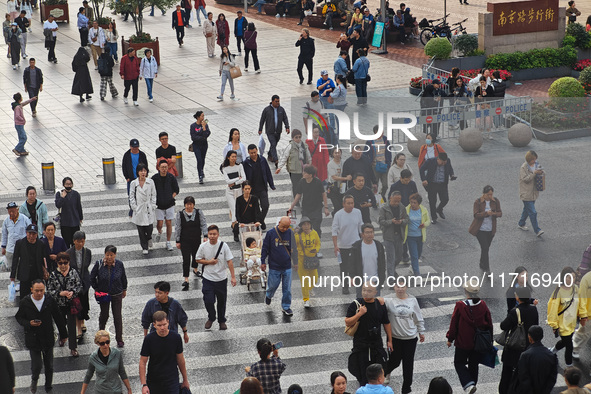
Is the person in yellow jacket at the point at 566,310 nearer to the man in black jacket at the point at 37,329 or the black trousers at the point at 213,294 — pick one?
the black trousers at the point at 213,294

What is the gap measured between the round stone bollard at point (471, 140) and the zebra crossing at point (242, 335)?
1.83 metres

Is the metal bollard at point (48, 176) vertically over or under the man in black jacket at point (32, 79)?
under

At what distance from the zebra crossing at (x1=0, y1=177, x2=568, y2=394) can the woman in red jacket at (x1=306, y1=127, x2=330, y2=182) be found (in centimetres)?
86

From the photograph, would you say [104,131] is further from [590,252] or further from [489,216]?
[590,252]

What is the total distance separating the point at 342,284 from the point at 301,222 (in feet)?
3.67

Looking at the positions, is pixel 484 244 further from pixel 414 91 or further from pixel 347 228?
pixel 414 91

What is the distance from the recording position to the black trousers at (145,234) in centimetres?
1589

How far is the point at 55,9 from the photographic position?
39.9 meters

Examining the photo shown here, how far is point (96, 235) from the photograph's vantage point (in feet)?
55.9

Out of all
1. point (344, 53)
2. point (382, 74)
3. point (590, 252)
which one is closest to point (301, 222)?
point (590, 252)

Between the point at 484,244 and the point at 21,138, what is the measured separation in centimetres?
1213

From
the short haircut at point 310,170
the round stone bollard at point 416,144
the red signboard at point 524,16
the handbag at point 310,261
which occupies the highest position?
the red signboard at point 524,16

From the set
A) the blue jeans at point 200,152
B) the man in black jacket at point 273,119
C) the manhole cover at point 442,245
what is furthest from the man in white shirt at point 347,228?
the man in black jacket at point 273,119

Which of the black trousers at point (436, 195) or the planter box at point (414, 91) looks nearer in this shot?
the black trousers at point (436, 195)
